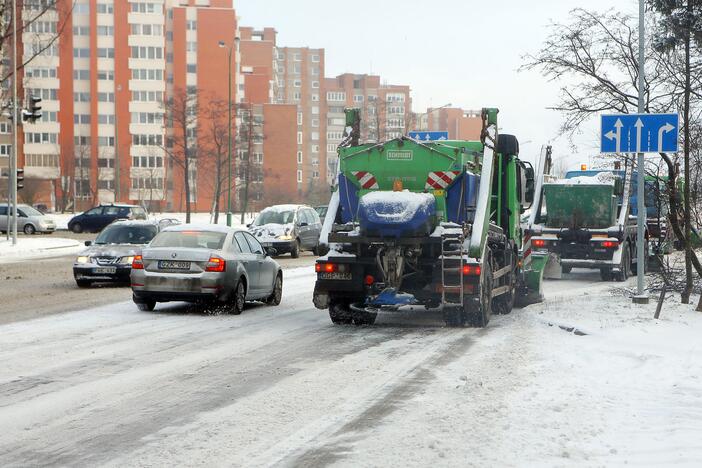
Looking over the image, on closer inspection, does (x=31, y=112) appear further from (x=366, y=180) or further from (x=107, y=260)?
(x=366, y=180)

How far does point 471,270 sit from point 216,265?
430cm

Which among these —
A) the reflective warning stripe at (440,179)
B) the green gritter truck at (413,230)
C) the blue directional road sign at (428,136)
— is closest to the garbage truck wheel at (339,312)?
the green gritter truck at (413,230)

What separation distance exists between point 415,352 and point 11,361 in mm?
4586

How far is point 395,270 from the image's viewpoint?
45.2 feet

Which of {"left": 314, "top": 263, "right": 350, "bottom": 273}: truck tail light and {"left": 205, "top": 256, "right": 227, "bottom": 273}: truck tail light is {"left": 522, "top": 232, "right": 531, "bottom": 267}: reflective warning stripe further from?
{"left": 205, "top": 256, "right": 227, "bottom": 273}: truck tail light

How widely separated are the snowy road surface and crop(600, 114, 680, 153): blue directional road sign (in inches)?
107

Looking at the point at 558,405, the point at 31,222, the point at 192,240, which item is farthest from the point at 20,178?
the point at 558,405

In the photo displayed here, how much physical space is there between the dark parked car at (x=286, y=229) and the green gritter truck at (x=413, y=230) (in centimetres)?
1741

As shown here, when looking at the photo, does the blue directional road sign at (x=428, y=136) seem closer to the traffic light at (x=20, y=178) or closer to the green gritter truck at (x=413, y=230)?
the green gritter truck at (x=413, y=230)

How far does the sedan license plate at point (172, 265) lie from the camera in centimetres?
1566

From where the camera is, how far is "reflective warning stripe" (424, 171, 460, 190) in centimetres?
1423

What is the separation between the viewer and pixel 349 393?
889 centimetres

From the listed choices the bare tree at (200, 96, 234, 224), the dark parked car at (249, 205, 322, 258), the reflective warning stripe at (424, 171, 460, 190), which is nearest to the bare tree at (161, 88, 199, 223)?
the bare tree at (200, 96, 234, 224)

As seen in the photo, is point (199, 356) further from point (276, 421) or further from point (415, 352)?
point (276, 421)
